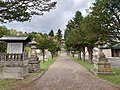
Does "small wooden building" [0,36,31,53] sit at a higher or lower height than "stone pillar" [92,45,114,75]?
higher

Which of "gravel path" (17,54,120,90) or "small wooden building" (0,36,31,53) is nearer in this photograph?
"gravel path" (17,54,120,90)

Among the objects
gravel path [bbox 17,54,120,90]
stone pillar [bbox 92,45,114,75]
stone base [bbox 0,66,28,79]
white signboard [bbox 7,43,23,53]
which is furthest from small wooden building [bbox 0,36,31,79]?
stone pillar [bbox 92,45,114,75]

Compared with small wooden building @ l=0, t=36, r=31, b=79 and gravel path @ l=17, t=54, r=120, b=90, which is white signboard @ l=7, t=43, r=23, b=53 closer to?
small wooden building @ l=0, t=36, r=31, b=79

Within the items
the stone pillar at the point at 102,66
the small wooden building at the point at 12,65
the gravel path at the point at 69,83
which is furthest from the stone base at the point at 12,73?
the stone pillar at the point at 102,66

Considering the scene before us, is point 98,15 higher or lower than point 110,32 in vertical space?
higher

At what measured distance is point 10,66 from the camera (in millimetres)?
14977

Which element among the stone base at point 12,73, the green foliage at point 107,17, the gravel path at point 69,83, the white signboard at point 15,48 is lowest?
the gravel path at point 69,83

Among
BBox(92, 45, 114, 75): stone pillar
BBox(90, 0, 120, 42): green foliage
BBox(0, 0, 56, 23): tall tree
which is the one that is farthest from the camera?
BBox(92, 45, 114, 75): stone pillar

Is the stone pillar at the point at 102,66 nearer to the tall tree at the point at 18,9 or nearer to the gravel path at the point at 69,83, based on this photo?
the gravel path at the point at 69,83

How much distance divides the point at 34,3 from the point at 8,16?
1447mm

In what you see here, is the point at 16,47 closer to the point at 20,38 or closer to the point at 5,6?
the point at 20,38

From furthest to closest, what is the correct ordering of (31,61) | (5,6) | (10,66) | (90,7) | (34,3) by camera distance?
(31,61), (90,7), (10,66), (34,3), (5,6)

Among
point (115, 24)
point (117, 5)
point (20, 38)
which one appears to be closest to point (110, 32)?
point (115, 24)

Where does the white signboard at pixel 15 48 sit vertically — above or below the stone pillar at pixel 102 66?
above
